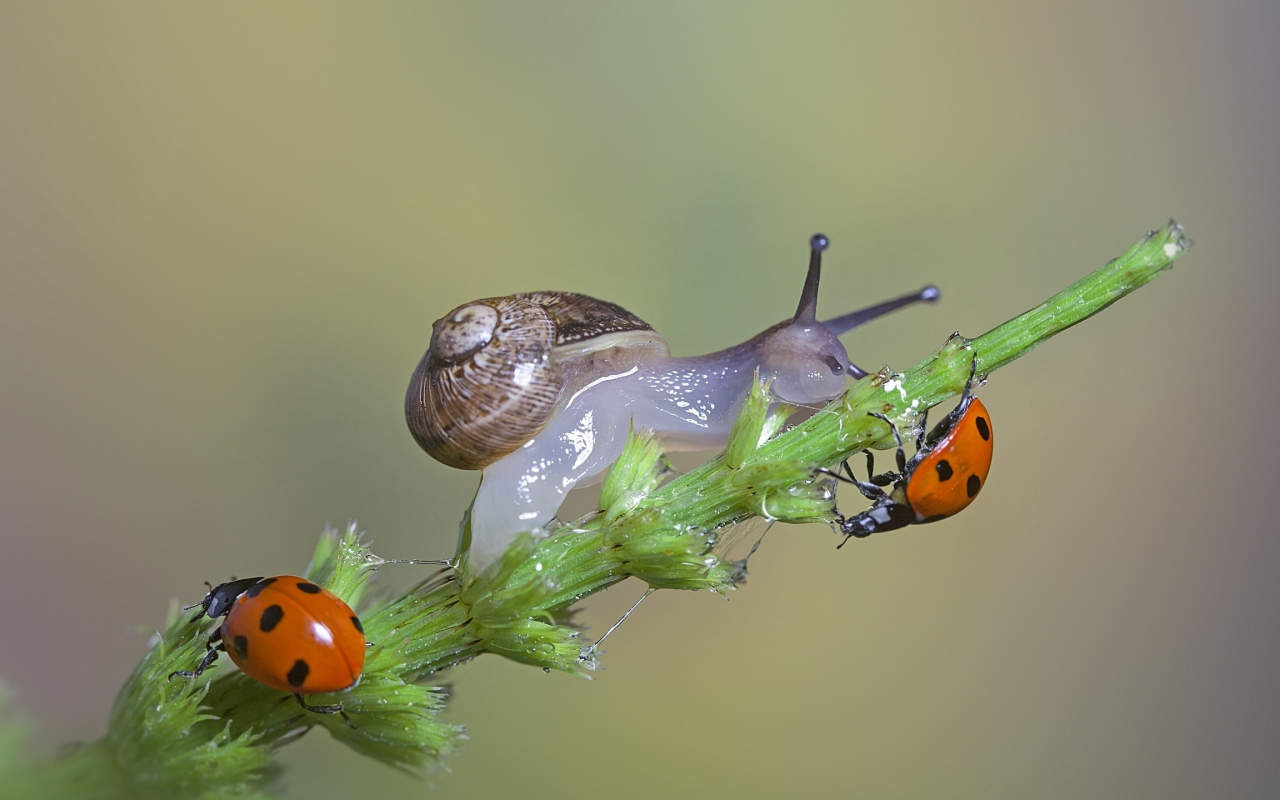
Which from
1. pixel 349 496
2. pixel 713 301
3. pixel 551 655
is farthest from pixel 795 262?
pixel 551 655

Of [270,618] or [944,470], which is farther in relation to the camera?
[944,470]

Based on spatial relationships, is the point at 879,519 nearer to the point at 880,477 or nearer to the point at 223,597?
the point at 880,477

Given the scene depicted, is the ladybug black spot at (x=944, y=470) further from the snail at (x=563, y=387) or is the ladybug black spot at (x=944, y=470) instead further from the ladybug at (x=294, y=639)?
the ladybug at (x=294, y=639)

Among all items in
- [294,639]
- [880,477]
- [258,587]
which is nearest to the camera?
[294,639]

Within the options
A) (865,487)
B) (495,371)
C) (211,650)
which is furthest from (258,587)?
(865,487)

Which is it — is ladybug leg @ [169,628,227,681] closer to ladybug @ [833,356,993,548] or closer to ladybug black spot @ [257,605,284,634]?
ladybug black spot @ [257,605,284,634]

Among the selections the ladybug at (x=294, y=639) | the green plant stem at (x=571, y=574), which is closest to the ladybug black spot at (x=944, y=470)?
the green plant stem at (x=571, y=574)
